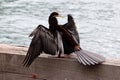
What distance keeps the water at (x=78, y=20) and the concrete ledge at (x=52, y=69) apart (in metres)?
2.83

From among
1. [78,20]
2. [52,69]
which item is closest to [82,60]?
[52,69]

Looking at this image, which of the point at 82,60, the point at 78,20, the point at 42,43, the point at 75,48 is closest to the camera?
the point at 82,60

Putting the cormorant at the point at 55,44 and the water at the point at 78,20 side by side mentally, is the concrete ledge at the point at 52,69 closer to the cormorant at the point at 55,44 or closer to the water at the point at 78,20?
the cormorant at the point at 55,44

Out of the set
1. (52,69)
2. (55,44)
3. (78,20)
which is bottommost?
(78,20)

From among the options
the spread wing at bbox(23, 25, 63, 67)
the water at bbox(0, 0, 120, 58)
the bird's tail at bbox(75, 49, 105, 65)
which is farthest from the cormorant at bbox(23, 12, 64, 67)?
the water at bbox(0, 0, 120, 58)

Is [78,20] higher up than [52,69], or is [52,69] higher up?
[52,69]

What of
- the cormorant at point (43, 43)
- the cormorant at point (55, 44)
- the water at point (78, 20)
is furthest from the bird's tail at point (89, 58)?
the water at point (78, 20)

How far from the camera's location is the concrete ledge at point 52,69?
2734 mm

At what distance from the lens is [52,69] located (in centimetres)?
288

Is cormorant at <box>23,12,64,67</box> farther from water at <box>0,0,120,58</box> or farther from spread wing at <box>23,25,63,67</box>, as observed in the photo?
water at <box>0,0,120,58</box>

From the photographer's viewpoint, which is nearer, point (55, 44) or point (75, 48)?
point (55, 44)

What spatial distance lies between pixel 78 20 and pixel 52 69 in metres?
5.96

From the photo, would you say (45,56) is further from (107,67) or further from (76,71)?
(107,67)

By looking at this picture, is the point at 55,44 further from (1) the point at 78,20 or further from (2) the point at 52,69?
(1) the point at 78,20
